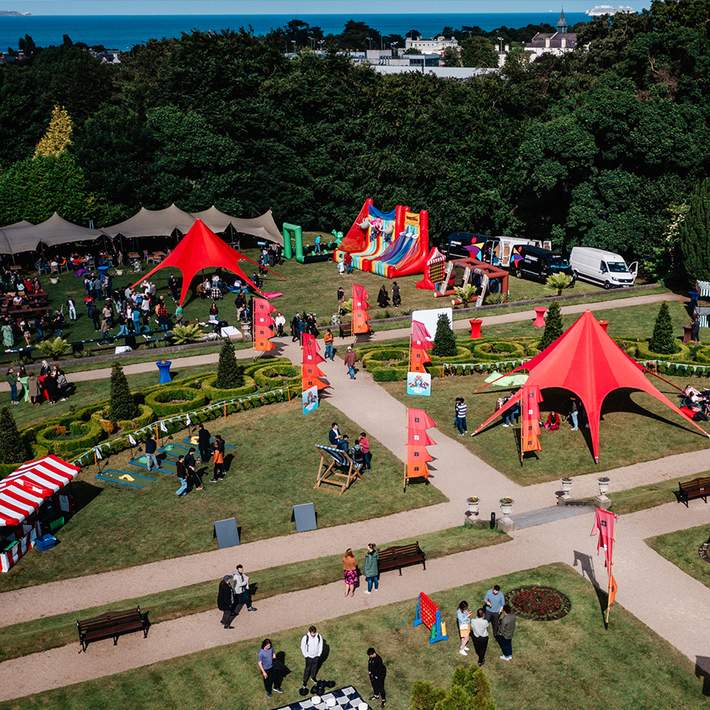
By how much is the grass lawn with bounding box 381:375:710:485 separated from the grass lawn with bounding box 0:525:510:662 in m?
4.72

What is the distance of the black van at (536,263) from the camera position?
180 ft

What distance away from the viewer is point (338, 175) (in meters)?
69.1

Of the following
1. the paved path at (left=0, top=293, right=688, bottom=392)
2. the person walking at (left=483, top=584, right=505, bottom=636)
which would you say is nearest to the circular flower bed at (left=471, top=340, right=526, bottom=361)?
the paved path at (left=0, top=293, right=688, bottom=392)

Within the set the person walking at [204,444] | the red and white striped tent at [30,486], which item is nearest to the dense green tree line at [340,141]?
the person walking at [204,444]

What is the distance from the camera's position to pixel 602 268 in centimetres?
5412

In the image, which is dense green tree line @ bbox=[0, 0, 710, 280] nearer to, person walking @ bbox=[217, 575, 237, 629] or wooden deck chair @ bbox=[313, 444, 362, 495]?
wooden deck chair @ bbox=[313, 444, 362, 495]

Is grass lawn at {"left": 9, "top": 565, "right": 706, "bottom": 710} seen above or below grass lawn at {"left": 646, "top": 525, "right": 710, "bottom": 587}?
below

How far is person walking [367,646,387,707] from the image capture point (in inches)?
738

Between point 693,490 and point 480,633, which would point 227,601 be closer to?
point 480,633

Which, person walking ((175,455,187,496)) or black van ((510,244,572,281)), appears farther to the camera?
black van ((510,244,572,281))

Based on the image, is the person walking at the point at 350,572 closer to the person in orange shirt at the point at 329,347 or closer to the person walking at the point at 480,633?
the person walking at the point at 480,633

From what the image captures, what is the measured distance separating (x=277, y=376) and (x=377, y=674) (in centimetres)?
2089

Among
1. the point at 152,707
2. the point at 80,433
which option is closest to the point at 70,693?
the point at 152,707

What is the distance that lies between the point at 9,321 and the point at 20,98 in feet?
150
